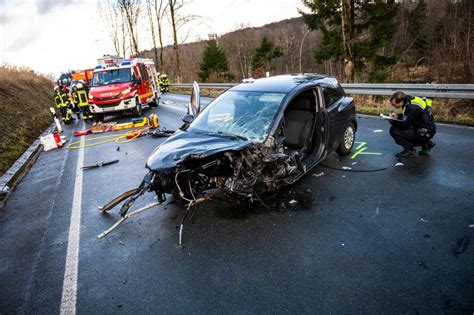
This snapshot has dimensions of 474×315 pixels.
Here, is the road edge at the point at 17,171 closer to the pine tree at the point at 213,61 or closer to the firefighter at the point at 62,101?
the firefighter at the point at 62,101

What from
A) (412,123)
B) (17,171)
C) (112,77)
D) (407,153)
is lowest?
(17,171)

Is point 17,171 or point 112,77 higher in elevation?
point 112,77

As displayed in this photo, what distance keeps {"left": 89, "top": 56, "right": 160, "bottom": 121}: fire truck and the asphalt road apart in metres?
7.78

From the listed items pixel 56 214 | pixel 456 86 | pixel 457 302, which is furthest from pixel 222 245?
pixel 456 86

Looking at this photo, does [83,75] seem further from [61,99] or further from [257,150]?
[257,150]

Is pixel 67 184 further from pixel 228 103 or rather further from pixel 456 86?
pixel 456 86

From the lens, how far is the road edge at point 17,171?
563 centimetres

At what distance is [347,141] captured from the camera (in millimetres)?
5777

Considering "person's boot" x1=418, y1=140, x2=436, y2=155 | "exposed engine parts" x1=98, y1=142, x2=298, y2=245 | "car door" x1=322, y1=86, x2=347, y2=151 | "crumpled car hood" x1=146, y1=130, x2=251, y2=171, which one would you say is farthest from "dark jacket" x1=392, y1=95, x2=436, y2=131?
"crumpled car hood" x1=146, y1=130, x2=251, y2=171

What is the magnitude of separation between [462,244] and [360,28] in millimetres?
16809

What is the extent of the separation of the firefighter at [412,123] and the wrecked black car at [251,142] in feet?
2.66

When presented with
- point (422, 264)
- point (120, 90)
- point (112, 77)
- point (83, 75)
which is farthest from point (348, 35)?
point (83, 75)

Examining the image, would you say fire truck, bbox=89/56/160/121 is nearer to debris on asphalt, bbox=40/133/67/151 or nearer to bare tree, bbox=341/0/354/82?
debris on asphalt, bbox=40/133/67/151

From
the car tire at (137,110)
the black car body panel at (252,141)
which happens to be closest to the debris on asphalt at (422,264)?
the black car body panel at (252,141)
